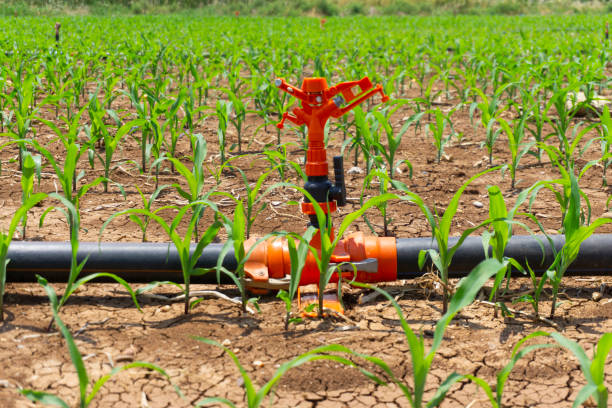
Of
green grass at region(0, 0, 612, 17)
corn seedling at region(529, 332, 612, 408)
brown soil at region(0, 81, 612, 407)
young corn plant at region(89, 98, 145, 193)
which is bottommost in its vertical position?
brown soil at region(0, 81, 612, 407)

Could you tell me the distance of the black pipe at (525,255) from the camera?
7.77ft

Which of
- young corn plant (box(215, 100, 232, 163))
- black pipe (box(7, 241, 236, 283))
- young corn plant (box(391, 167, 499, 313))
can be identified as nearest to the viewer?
young corn plant (box(391, 167, 499, 313))

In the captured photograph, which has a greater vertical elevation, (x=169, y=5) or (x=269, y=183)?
(x=169, y=5)

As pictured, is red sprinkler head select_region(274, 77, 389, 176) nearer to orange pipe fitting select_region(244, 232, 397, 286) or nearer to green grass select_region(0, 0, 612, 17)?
orange pipe fitting select_region(244, 232, 397, 286)

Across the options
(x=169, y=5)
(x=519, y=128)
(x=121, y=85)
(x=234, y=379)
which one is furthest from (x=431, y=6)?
(x=234, y=379)

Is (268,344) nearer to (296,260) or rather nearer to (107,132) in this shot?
(296,260)

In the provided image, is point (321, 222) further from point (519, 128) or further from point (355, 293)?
point (519, 128)

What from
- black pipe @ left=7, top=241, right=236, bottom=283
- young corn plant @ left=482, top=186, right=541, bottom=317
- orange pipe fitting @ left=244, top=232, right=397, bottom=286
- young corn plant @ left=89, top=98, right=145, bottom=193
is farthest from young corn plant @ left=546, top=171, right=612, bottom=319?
Answer: young corn plant @ left=89, top=98, right=145, bottom=193

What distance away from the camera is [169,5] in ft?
91.9

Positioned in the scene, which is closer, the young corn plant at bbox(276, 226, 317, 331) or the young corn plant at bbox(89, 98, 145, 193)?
the young corn plant at bbox(276, 226, 317, 331)

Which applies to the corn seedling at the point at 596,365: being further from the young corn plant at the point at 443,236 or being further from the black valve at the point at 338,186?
the black valve at the point at 338,186

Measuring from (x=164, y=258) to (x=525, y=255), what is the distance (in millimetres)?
1227

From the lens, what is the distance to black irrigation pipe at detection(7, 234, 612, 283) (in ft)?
7.63

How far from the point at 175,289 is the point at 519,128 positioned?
6.40 ft
